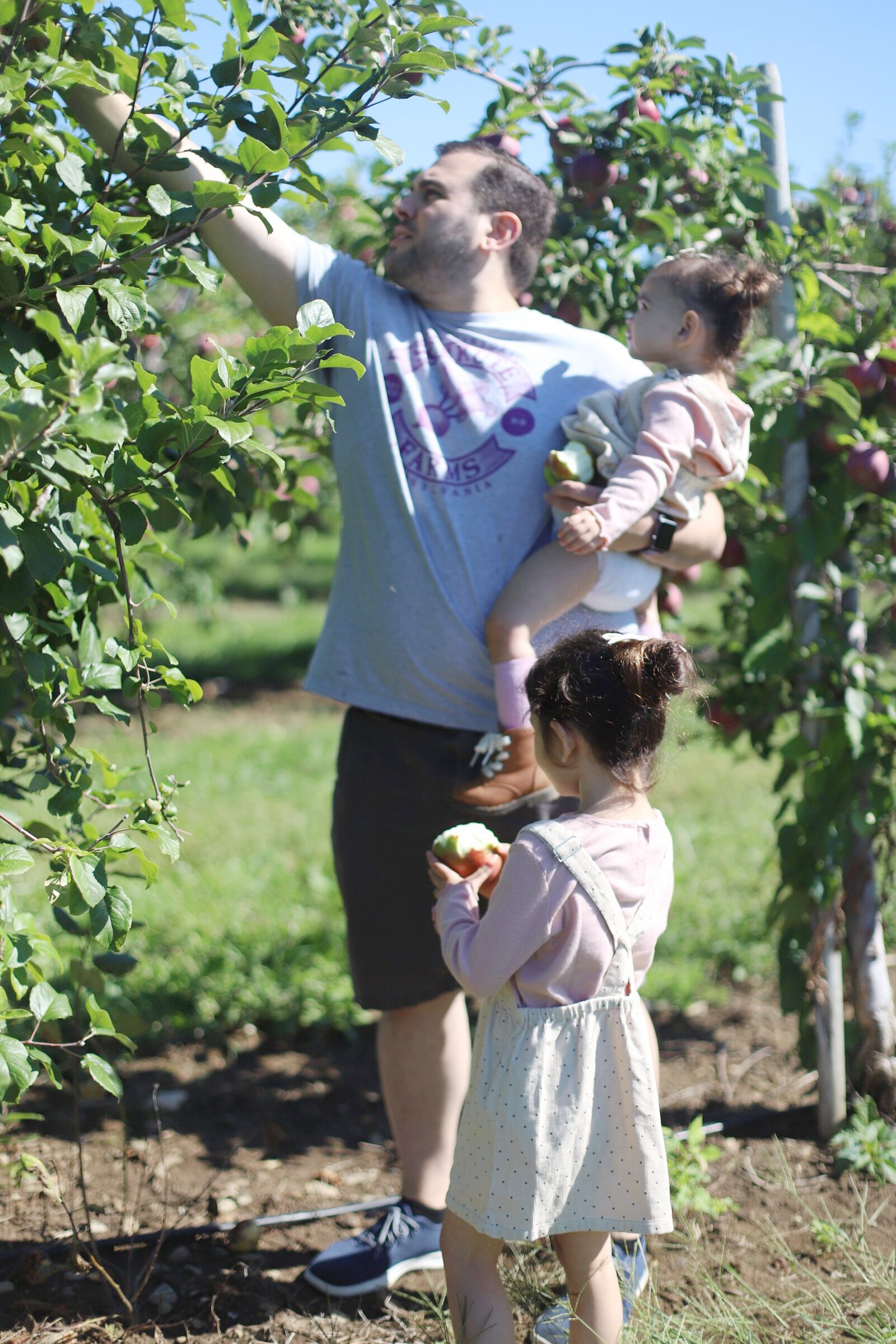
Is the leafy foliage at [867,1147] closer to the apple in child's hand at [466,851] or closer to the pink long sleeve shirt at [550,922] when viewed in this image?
the pink long sleeve shirt at [550,922]

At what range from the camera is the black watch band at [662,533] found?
79.7 inches

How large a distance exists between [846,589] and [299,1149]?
1.80 m

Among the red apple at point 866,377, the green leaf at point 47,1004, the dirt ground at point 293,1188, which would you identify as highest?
the red apple at point 866,377

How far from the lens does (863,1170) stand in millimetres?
2391

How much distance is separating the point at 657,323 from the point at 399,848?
1059 mm

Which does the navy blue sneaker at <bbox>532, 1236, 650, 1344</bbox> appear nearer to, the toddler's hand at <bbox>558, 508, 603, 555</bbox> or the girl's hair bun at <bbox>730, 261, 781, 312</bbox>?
the toddler's hand at <bbox>558, 508, 603, 555</bbox>

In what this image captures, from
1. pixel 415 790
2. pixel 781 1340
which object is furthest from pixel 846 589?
pixel 781 1340

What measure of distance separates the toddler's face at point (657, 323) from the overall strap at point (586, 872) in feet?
3.27

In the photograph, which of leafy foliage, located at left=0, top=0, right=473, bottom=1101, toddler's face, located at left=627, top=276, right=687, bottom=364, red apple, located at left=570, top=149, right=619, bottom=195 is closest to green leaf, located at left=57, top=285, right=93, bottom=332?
leafy foliage, located at left=0, top=0, right=473, bottom=1101

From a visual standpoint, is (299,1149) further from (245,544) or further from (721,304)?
(721,304)

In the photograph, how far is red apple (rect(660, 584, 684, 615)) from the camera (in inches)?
109

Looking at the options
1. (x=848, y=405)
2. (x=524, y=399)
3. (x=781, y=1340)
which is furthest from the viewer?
(x=848, y=405)

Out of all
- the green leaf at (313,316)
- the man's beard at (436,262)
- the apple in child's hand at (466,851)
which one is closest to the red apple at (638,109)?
the man's beard at (436,262)

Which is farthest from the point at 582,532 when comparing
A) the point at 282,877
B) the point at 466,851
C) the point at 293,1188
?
the point at 282,877
